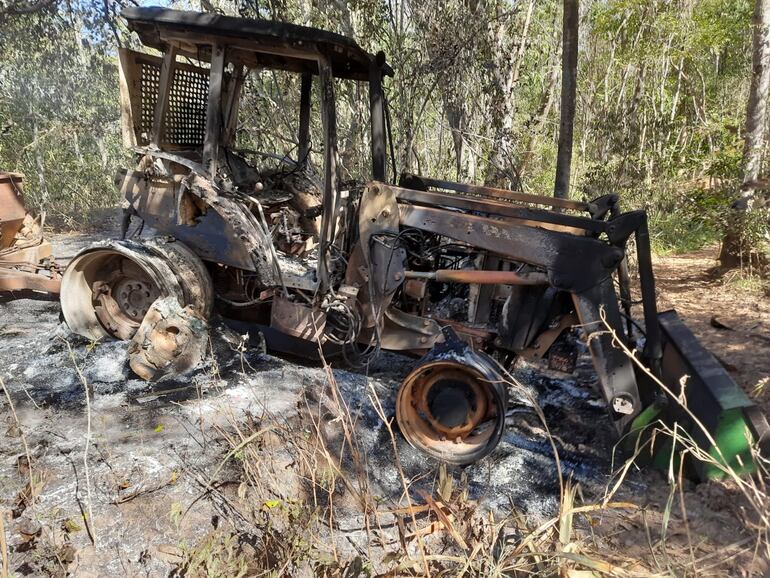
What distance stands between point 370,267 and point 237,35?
5.87 ft

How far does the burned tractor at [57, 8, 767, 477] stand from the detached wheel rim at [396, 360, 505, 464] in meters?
0.01

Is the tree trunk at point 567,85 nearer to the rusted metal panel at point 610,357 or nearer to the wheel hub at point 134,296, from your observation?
the rusted metal panel at point 610,357

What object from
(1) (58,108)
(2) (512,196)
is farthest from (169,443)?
(1) (58,108)

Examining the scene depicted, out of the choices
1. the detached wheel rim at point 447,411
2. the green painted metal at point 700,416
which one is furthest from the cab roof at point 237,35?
the green painted metal at point 700,416

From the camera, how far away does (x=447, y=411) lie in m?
3.53

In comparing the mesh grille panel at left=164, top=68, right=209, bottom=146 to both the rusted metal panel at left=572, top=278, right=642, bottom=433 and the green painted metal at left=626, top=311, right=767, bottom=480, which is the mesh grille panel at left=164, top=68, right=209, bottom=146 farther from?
the green painted metal at left=626, top=311, right=767, bottom=480

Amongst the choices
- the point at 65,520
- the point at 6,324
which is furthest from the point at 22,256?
the point at 65,520

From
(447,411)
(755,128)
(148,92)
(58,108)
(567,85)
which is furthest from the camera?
(58,108)

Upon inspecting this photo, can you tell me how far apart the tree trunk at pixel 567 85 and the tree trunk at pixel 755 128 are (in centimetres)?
232

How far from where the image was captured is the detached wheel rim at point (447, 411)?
3.45 meters

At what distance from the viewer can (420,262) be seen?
157 inches

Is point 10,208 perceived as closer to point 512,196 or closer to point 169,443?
point 169,443

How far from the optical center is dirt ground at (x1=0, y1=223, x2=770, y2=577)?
7.80 ft

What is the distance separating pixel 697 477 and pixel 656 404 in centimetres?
44
